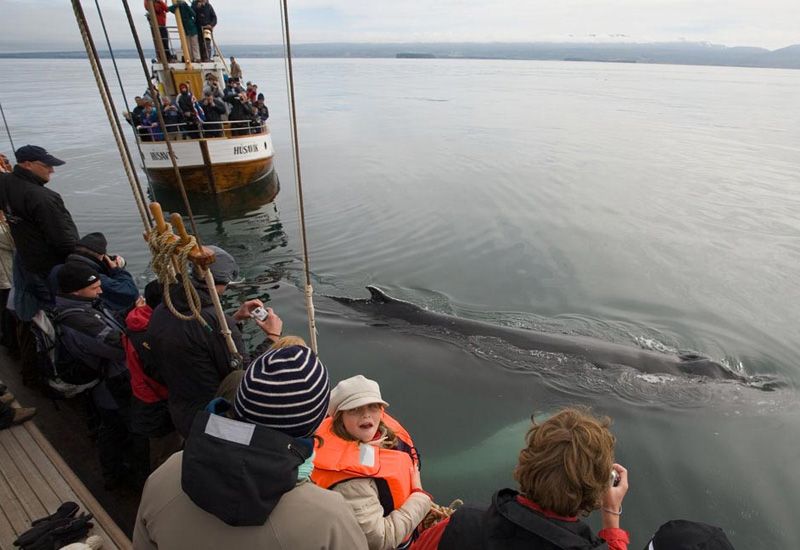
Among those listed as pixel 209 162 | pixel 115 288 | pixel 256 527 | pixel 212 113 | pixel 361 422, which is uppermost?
pixel 256 527

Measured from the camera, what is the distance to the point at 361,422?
10.3 ft

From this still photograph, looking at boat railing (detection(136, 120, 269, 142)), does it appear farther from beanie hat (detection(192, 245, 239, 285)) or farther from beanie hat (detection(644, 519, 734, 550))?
beanie hat (detection(644, 519, 734, 550))

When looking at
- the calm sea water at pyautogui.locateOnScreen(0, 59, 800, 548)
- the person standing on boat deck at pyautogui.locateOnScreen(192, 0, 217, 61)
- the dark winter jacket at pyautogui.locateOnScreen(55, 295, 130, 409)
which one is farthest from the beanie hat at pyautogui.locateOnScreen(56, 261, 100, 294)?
the person standing on boat deck at pyautogui.locateOnScreen(192, 0, 217, 61)

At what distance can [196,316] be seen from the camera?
3.38 m

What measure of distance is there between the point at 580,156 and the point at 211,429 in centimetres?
2965

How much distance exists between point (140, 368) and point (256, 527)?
2.68m

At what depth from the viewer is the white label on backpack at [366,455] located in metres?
2.96

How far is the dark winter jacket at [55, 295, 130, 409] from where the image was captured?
4246mm

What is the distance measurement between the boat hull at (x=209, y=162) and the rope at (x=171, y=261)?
1632 cm

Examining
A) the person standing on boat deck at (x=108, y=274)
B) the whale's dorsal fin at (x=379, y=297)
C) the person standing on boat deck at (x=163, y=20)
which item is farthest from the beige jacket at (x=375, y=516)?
the person standing on boat deck at (x=163, y=20)

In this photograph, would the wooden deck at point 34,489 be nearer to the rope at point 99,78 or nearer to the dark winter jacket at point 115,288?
the dark winter jacket at point 115,288

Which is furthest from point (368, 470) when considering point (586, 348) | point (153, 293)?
point (586, 348)

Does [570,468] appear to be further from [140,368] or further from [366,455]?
[140,368]

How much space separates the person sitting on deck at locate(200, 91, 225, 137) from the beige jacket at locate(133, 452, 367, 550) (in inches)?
715
